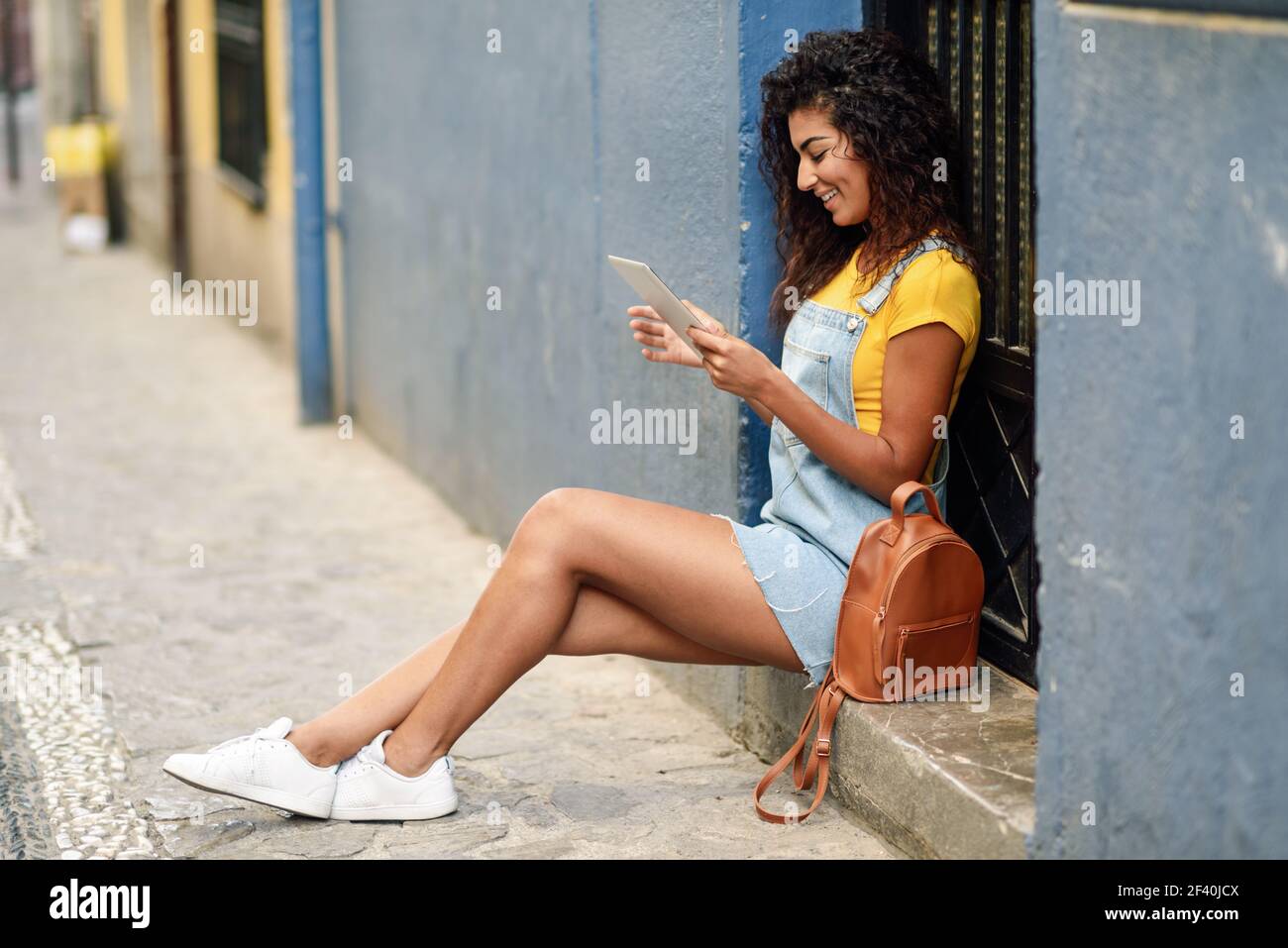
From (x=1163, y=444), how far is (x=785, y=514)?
3.84 feet

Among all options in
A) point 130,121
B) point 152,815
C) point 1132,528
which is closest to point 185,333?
point 130,121

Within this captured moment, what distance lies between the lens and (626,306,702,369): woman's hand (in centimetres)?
370

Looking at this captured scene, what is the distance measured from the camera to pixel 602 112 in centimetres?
479

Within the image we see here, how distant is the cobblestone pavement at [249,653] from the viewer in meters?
3.71

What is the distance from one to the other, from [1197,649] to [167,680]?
2.99 m

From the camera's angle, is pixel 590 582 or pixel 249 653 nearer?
pixel 590 582

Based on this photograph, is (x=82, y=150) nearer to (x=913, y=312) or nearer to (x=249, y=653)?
(x=249, y=653)

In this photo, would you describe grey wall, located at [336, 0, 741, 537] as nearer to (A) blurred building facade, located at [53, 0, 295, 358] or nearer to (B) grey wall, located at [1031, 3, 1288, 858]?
(A) blurred building facade, located at [53, 0, 295, 358]

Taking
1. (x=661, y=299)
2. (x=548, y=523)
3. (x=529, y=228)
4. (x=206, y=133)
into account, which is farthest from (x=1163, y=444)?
(x=206, y=133)

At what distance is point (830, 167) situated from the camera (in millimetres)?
3572

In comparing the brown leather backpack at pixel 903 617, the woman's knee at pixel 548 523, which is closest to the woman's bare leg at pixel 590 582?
the woman's knee at pixel 548 523

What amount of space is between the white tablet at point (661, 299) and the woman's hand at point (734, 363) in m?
0.02

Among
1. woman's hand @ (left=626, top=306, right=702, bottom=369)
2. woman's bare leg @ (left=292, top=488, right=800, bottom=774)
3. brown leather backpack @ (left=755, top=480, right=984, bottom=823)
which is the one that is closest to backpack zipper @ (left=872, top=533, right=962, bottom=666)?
brown leather backpack @ (left=755, top=480, right=984, bottom=823)

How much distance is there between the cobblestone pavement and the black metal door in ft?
1.98
